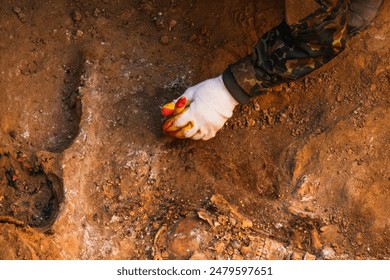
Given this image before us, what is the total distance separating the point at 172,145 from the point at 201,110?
8.7 inches

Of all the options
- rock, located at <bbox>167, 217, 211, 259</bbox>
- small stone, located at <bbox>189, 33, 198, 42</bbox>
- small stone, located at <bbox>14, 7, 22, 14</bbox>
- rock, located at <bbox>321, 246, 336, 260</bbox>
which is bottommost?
rock, located at <bbox>321, 246, 336, 260</bbox>

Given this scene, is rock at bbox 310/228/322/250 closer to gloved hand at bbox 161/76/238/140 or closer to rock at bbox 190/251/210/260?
rock at bbox 190/251/210/260

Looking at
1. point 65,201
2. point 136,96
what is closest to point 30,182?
point 65,201

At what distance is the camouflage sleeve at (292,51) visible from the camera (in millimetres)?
2176

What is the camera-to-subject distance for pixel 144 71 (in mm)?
2607

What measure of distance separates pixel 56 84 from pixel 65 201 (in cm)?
56

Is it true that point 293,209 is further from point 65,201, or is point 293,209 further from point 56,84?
point 56,84

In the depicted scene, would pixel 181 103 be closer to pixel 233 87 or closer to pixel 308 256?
pixel 233 87

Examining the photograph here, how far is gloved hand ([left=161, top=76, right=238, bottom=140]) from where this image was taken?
7.64ft

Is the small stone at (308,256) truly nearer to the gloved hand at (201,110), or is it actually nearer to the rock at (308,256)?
the rock at (308,256)

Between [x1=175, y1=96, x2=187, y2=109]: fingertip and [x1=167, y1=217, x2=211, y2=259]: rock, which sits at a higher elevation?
[x1=175, y1=96, x2=187, y2=109]: fingertip

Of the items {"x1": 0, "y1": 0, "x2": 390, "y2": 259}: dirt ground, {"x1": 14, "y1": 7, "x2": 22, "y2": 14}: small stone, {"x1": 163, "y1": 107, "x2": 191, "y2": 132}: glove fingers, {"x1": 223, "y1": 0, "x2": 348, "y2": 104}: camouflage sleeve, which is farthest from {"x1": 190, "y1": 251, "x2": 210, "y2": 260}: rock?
{"x1": 14, "y1": 7, "x2": 22, "y2": 14}: small stone

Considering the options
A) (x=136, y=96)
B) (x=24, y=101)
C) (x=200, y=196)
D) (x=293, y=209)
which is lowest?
(x=293, y=209)

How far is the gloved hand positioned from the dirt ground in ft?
0.45
